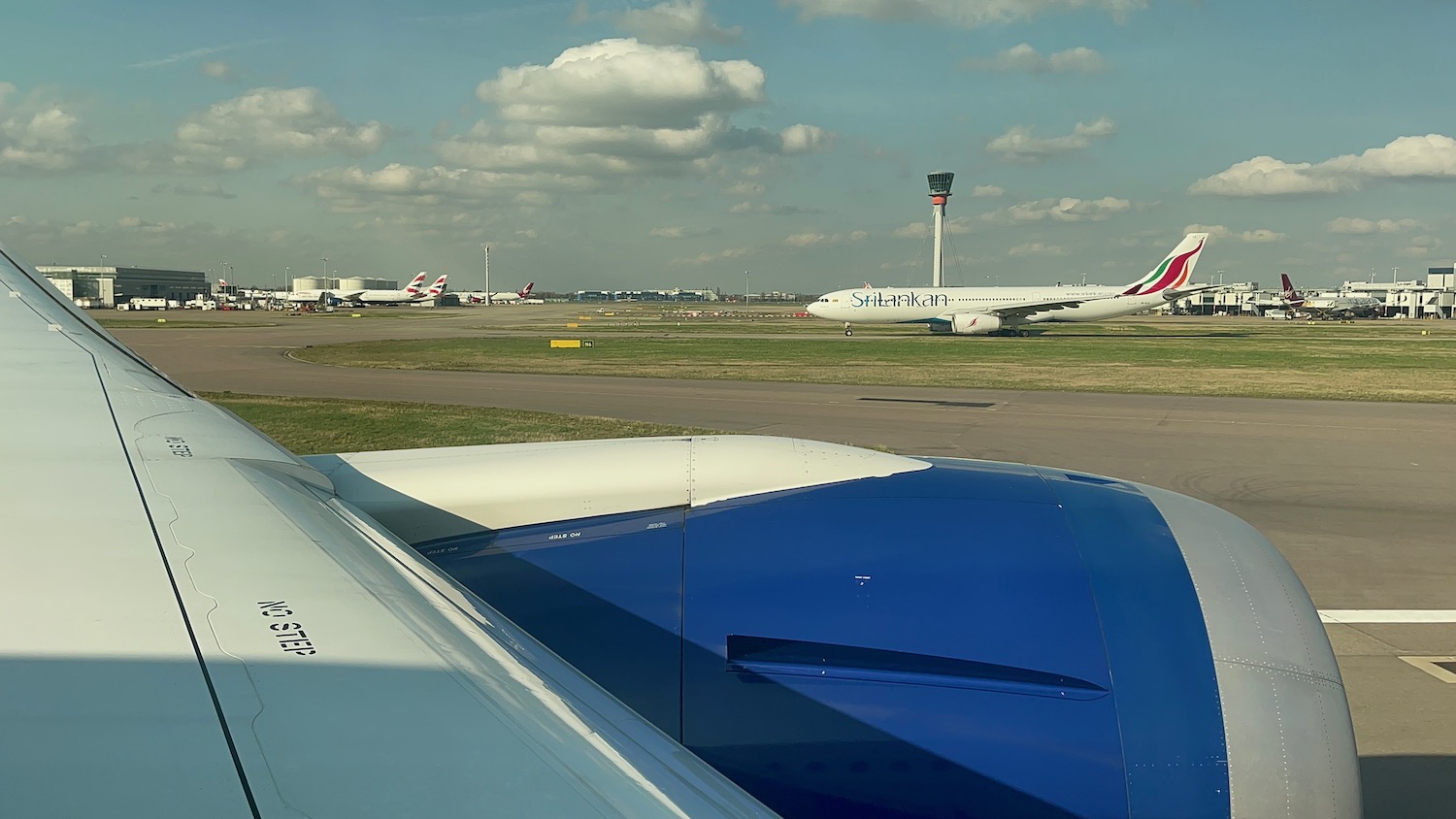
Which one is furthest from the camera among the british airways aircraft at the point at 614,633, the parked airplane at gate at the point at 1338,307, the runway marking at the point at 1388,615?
the parked airplane at gate at the point at 1338,307

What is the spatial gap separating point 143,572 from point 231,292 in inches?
7700

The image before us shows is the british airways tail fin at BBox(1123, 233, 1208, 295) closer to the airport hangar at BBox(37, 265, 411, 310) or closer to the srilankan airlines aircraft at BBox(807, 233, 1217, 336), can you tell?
the srilankan airlines aircraft at BBox(807, 233, 1217, 336)

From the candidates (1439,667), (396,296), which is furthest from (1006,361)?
(396,296)

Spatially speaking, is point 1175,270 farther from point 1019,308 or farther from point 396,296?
point 396,296

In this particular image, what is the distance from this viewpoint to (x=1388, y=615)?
858 centimetres

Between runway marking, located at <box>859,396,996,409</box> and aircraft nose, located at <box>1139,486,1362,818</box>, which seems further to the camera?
runway marking, located at <box>859,396,996,409</box>

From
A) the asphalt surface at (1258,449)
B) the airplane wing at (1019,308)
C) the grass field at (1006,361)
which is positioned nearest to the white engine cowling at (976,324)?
the airplane wing at (1019,308)

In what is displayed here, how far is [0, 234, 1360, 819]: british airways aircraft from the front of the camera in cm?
140

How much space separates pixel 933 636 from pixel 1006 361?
35610mm

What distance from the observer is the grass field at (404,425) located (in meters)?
16.1

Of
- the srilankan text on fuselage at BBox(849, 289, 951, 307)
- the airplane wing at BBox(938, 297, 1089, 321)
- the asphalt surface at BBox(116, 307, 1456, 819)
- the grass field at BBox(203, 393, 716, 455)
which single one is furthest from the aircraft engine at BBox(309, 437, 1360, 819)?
the srilankan text on fuselage at BBox(849, 289, 951, 307)

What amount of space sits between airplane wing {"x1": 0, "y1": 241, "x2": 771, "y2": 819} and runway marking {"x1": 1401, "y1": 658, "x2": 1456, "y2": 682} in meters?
7.64

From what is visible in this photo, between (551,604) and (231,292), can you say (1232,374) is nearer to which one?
(551,604)

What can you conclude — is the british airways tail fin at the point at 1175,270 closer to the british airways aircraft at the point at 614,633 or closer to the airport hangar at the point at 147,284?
the british airways aircraft at the point at 614,633
